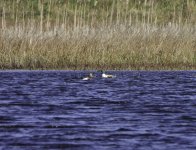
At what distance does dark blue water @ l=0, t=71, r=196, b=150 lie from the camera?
47.9 ft

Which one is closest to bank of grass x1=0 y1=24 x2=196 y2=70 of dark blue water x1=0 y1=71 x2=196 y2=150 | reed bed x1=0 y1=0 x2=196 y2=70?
reed bed x1=0 y1=0 x2=196 y2=70

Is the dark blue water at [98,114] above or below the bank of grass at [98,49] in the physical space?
below

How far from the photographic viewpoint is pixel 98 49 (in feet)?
114

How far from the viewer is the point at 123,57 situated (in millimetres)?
35125

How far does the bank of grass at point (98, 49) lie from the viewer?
34469mm

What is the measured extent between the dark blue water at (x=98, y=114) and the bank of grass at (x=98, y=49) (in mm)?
4964

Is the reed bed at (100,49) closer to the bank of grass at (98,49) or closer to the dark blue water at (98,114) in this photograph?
the bank of grass at (98,49)

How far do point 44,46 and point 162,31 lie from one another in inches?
175

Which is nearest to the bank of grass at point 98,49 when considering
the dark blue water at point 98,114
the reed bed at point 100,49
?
the reed bed at point 100,49

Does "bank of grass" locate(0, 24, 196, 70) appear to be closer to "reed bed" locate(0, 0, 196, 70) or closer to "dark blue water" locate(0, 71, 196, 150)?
"reed bed" locate(0, 0, 196, 70)

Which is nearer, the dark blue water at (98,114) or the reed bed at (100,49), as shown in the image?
the dark blue water at (98,114)

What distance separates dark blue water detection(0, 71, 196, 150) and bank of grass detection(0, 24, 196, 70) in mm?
4964

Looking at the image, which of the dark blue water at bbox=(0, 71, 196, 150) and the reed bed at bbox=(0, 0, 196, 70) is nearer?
the dark blue water at bbox=(0, 71, 196, 150)

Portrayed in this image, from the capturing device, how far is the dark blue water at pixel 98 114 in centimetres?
1461
